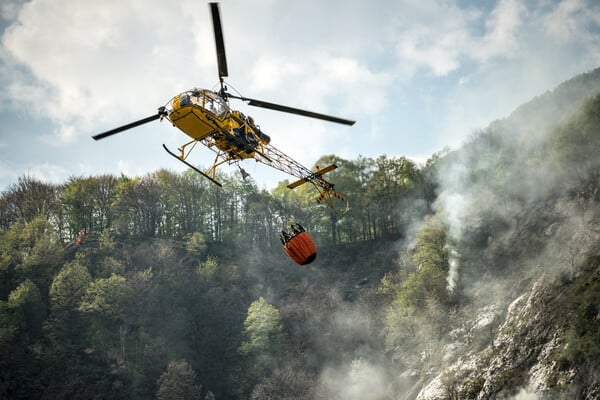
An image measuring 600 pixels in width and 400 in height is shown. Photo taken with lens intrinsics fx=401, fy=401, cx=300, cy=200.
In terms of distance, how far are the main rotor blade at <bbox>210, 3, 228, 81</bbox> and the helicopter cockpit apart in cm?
117

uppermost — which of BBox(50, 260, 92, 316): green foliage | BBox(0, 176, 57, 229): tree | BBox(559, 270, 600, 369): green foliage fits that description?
BBox(0, 176, 57, 229): tree

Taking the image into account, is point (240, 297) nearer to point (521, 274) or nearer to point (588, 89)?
point (521, 274)

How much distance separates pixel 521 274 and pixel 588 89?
97.8ft

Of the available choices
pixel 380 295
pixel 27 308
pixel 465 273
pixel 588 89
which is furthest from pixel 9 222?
pixel 588 89

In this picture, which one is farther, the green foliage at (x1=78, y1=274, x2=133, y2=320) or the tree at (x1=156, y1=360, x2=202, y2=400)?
the green foliage at (x1=78, y1=274, x2=133, y2=320)

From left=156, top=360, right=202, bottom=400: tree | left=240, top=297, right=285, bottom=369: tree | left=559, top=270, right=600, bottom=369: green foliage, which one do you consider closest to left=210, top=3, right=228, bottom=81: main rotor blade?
left=559, top=270, right=600, bottom=369: green foliage

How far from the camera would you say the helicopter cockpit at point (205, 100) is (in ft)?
47.1

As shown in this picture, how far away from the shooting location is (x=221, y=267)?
54.0m

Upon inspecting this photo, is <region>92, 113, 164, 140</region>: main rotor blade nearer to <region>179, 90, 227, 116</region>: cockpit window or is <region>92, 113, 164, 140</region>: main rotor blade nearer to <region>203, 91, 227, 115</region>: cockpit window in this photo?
<region>179, 90, 227, 116</region>: cockpit window

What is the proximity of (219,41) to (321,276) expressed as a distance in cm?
4621

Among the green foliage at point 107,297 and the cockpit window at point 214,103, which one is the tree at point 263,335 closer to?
the green foliage at point 107,297

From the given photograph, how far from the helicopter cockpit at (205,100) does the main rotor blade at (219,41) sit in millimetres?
1166

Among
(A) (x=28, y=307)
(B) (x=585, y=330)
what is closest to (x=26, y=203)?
(A) (x=28, y=307)

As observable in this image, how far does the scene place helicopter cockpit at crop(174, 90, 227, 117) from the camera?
47.1 feet
